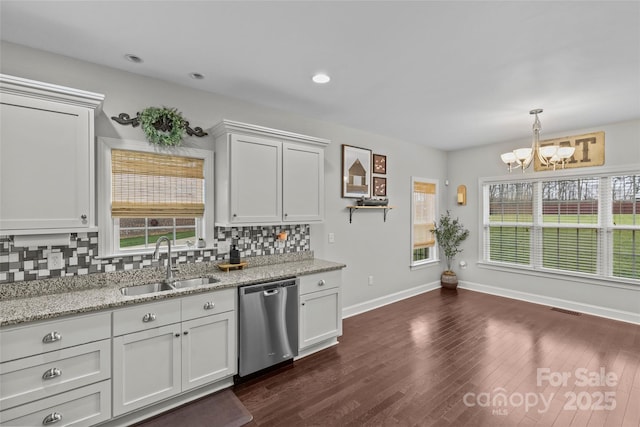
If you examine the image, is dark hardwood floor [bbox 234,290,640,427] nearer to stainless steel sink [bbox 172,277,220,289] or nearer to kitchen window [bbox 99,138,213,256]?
stainless steel sink [bbox 172,277,220,289]

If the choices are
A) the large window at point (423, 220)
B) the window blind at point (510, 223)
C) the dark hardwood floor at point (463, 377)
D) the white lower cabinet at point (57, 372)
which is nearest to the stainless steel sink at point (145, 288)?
the white lower cabinet at point (57, 372)

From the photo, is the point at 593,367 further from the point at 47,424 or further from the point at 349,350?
the point at 47,424

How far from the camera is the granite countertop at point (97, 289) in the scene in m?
1.88

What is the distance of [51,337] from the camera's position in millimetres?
1836

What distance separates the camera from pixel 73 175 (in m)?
2.13

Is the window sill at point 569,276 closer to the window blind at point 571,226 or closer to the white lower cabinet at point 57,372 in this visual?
the window blind at point 571,226

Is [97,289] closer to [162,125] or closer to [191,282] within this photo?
[191,282]

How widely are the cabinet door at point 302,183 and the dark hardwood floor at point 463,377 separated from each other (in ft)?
5.02

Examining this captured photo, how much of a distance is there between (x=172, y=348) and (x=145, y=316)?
0.34 m

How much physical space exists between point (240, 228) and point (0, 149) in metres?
1.86

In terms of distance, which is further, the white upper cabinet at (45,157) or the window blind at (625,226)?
the window blind at (625,226)

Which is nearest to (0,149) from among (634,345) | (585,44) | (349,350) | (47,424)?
(47,424)

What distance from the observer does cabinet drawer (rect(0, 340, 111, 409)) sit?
1.74 metres

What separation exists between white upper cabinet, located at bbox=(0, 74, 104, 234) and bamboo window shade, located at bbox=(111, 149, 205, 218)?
0.38m
